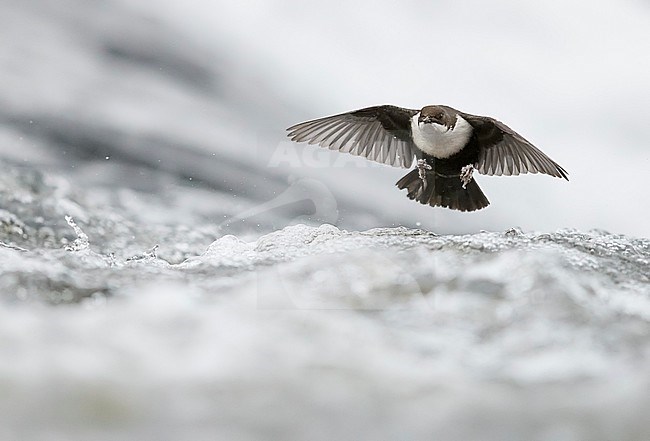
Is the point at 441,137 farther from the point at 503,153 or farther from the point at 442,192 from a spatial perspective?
the point at 503,153

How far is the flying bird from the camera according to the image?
4.86 meters

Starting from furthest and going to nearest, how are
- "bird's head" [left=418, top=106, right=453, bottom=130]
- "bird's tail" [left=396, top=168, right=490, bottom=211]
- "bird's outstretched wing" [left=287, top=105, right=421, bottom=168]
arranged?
1. "bird's outstretched wing" [left=287, top=105, right=421, bottom=168]
2. "bird's tail" [left=396, top=168, right=490, bottom=211]
3. "bird's head" [left=418, top=106, right=453, bottom=130]

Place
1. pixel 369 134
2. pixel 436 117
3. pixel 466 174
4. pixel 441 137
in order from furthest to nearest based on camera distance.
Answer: pixel 369 134 < pixel 466 174 < pixel 441 137 < pixel 436 117

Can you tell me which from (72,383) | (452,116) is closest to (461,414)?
(72,383)

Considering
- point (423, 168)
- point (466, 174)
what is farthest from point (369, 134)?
point (466, 174)

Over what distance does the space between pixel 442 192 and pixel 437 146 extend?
0.34m

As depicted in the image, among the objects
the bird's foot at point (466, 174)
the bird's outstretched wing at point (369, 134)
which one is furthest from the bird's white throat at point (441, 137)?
the bird's outstretched wing at point (369, 134)

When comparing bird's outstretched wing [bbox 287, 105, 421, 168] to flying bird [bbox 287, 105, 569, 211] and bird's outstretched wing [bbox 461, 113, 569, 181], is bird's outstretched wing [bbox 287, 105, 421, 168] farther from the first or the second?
bird's outstretched wing [bbox 461, 113, 569, 181]

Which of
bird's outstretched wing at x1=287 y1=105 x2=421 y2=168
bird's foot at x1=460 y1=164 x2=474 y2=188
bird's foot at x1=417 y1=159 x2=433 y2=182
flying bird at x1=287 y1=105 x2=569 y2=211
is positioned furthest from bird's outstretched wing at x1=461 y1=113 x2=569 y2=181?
bird's outstretched wing at x1=287 y1=105 x2=421 y2=168

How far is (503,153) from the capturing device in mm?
5094

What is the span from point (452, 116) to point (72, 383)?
3159 millimetres

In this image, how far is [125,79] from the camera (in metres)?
9.31

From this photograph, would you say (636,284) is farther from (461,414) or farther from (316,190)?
(316,190)

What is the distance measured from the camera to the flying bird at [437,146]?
486 centimetres
